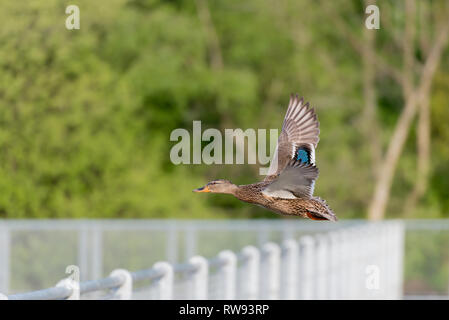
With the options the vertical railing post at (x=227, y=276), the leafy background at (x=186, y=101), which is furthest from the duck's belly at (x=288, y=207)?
the leafy background at (x=186, y=101)

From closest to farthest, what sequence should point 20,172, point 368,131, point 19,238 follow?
point 19,238 → point 20,172 → point 368,131

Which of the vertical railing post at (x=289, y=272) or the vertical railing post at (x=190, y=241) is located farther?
the vertical railing post at (x=190, y=241)

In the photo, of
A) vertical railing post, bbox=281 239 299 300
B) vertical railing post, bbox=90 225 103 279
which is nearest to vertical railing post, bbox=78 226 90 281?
vertical railing post, bbox=90 225 103 279

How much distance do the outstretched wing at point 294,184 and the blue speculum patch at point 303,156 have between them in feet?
0.60

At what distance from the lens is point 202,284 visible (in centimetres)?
923

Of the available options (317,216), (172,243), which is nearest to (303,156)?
(317,216)

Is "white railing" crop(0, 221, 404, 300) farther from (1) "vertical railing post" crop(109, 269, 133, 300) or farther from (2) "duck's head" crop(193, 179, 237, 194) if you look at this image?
(2) "duck's head" crop(193, 179, 237, 194)

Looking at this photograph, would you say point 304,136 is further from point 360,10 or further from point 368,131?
point 360,10

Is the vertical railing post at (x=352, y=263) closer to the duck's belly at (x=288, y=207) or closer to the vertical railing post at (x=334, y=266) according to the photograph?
the vertical railing post at (x=334, y=266)

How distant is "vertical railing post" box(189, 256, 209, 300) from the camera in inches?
359

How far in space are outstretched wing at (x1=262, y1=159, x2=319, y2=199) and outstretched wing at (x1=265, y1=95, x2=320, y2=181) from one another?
0.20m

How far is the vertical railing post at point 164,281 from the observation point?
320 inches
